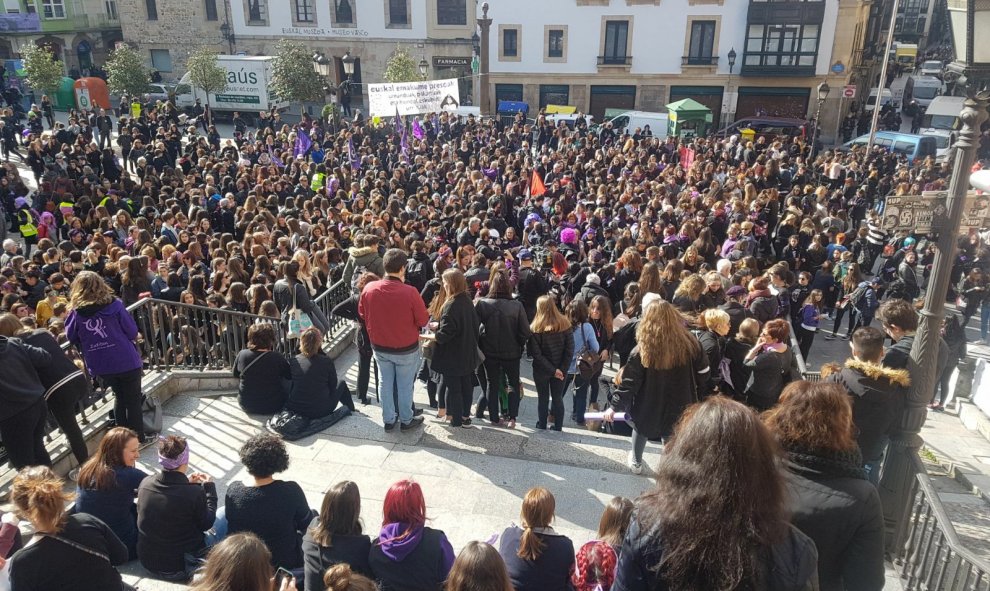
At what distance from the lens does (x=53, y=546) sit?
3410 mm

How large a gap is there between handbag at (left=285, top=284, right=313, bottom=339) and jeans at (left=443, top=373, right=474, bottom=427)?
212 centimetres

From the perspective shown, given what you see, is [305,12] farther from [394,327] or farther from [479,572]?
[479,572]

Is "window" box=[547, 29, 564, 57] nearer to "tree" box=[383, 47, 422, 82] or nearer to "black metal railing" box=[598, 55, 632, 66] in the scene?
"black metal railing" box=[598, 55, 632, 66]

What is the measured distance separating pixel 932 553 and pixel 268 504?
4.12 m

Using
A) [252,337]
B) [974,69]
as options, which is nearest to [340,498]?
[252,337]

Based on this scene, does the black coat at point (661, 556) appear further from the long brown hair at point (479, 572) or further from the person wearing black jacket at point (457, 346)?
the person wearing black jacket at point (457, 346)

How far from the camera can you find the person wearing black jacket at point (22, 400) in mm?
4934

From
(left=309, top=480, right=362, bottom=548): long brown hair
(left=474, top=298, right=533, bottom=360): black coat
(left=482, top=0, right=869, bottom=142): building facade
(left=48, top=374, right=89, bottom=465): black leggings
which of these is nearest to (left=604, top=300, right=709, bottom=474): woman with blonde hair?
(left=474, top=298, right=533, bottom=360): black coat

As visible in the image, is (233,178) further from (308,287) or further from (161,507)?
(161,507)

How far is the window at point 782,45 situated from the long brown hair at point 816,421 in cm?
3654

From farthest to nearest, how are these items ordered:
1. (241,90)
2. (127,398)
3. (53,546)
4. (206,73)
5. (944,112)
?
(241,90)
(206,73)
(944,112)
(127,398)
(53,546)

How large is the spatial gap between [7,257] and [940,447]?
1341cm

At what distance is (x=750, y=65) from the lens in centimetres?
3541

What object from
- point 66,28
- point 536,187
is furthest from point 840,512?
point 66,28
